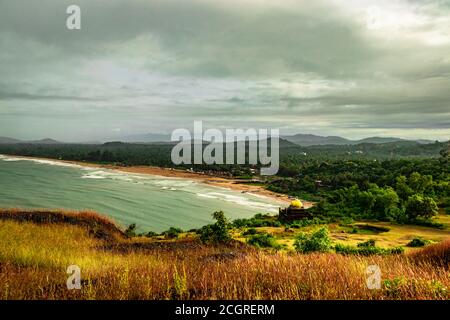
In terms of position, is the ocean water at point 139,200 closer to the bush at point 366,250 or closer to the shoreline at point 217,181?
the shoreline at point 217,181

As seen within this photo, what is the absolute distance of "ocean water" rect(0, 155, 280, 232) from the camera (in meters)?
56.9

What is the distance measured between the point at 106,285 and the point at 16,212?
15.7m

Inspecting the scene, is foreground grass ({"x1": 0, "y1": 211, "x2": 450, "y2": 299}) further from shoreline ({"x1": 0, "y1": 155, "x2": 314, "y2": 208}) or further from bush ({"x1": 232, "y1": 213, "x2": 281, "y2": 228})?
shoreline ({"x1": 0, "y1": 155, "x2": 314, "y2": 208})

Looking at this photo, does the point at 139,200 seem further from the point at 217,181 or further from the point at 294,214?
the point at 217,181

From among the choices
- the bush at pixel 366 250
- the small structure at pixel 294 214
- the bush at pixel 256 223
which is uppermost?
the bush at pixel 366 250

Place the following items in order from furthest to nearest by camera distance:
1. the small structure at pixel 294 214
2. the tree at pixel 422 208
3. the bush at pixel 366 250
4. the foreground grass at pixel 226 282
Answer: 1. the small structure at pixel 294 214
2. the tree at pixel 422 208
3. the bush at pixel 366 250
4. the foreground grass at pixel 226 282

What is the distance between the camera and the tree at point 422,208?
172ft

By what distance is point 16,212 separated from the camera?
18.5 meters

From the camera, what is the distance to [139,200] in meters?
68.9

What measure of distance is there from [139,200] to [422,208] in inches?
1974

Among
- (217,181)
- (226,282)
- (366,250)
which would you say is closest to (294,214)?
(366,250)

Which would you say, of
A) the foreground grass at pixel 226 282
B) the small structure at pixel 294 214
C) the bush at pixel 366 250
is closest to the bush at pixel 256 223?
the small structure at pixel 294 214

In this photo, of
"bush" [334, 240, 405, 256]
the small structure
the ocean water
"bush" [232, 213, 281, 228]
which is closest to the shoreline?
the ocean water

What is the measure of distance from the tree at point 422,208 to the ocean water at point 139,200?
23.2m
